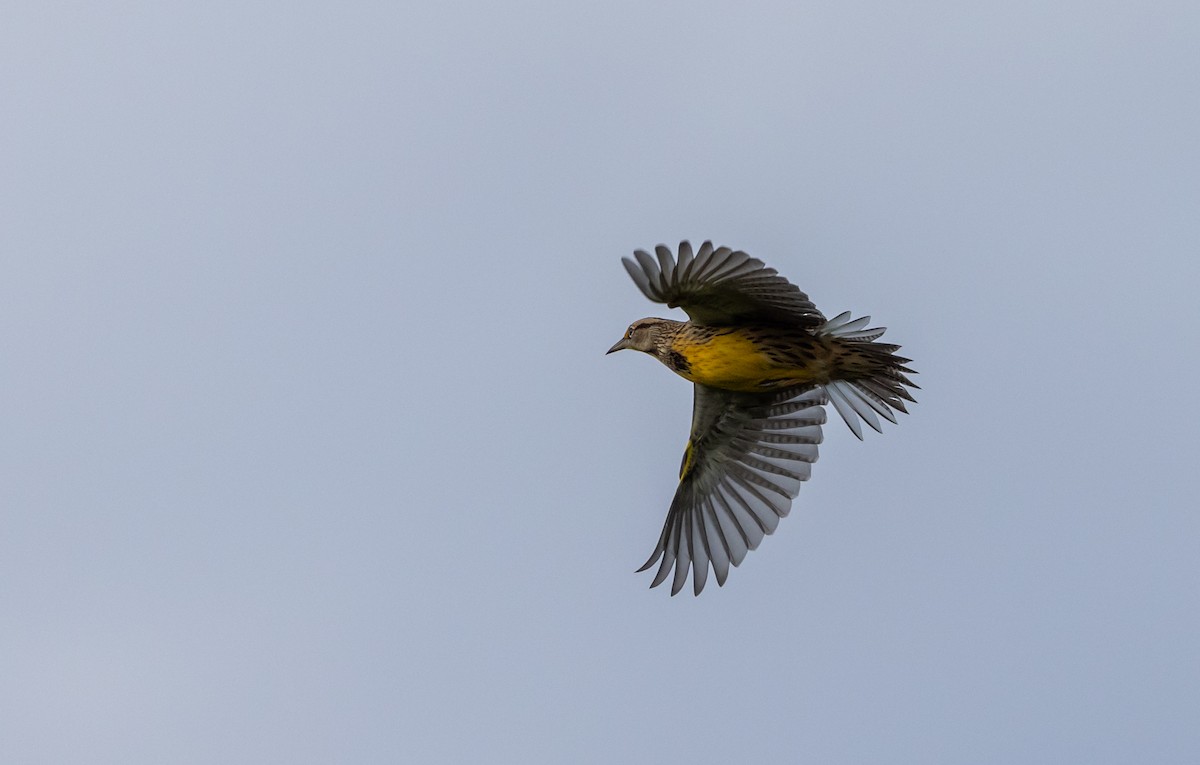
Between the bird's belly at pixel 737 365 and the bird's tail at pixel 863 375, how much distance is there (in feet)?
0.82

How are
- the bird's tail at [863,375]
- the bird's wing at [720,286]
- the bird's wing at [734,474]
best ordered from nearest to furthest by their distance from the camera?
the bird's wing at [720,286]
the bird's tail at [863,375]
the bird's wing at [734,474]

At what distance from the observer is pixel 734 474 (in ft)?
49.6

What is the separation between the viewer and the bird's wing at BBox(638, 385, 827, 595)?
48.2 feet

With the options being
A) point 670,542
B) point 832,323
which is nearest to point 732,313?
point 832,323

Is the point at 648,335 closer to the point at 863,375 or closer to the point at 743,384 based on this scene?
the point at 743,384

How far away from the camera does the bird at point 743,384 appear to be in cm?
1266

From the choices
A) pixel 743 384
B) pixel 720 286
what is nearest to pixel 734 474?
pixel 743 384

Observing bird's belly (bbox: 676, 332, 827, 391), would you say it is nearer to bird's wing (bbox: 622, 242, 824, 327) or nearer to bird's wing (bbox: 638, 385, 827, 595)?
bird's wing (bbox: 622, 242, 824, 327)

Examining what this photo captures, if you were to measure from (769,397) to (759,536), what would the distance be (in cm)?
123

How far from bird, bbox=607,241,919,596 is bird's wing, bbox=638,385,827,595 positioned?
0.4 inches

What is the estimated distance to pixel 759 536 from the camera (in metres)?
14.7

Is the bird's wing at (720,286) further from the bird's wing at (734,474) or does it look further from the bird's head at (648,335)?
the bird's wing at (734,474)

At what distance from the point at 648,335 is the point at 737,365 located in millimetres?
953

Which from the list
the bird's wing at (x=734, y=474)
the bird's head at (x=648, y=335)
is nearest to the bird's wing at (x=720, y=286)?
the bird's head at (x=648, y=335)
